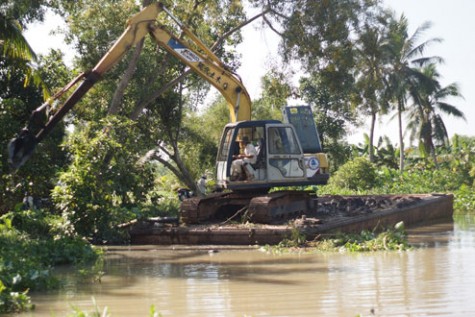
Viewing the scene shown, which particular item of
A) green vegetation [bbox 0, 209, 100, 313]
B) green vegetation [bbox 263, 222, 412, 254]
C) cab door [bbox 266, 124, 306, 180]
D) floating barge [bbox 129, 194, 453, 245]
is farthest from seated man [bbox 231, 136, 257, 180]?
green vegetation [bbox 0, 209, 100, 313]

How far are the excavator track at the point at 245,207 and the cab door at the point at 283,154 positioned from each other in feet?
1.64

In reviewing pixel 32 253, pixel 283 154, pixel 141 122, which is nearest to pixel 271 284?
pixel 32 253

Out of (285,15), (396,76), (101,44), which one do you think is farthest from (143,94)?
(396,76)

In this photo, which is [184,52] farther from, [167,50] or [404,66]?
[404,66]

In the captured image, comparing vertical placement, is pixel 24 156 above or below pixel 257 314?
above

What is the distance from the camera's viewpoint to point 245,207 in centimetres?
2003

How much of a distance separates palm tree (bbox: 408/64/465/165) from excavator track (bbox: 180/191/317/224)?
3412 centimetres

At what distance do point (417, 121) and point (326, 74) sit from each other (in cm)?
2939

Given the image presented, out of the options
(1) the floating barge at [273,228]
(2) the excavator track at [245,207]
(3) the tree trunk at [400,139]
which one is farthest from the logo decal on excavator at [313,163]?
(3) the tree trunk at [400,139]

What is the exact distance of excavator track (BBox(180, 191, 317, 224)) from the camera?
19031 mm

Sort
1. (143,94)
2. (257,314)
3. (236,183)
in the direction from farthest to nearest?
1. (143,94)
2. (236,183)
3. (257,314)

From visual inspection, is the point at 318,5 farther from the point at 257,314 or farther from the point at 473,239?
the point at 257,314

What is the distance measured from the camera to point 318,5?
27.4 metres

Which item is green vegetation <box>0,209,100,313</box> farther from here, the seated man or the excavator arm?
the seated man
